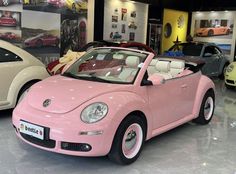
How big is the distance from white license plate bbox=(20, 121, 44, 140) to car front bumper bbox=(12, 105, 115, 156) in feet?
0.14

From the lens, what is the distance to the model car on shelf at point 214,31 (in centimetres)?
1512

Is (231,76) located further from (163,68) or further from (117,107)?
(117,107)

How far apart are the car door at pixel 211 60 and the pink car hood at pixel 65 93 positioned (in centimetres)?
702

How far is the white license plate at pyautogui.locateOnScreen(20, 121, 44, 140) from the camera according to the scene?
3.21 meters

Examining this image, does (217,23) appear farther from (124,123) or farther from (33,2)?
(124,123)

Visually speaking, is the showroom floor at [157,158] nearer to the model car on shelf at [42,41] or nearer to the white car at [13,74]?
the white car at [13,74]

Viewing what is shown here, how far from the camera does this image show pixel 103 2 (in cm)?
1153

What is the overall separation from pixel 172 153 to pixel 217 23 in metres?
12.7

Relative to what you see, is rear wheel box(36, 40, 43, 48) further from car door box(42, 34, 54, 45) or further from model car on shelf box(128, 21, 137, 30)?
model car on shelf box(128, 21, 137, 30)

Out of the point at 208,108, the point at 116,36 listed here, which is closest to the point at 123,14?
the point at 116,36

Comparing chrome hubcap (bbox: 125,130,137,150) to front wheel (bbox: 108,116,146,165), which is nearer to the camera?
front wheel (bbox: 108,116,146,165)

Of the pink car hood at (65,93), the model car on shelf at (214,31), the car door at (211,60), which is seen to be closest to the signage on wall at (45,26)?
the car door at (211,60)

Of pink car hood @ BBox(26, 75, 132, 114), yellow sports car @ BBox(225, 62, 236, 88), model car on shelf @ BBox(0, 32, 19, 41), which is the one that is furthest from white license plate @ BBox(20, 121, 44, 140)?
yellow sports car @ BBox(225, 62, 236, 88)

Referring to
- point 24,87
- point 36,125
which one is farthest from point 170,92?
point 24,87
